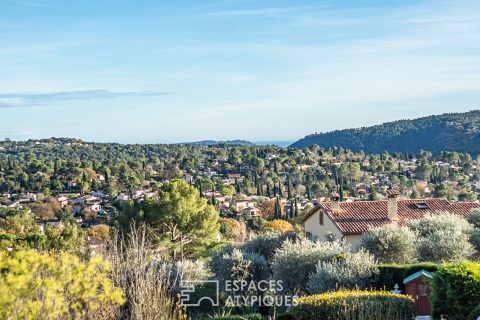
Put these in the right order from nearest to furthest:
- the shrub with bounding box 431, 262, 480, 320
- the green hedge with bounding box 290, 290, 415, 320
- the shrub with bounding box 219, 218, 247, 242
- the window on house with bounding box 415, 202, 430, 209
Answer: the shrub with bounding box 431, 262, 480, 320, the green hedge with bounding box 290, 290, 415, 320, the window on house with bounding box 415, 202, 430, 209, the shrub with bounding box 219, 218, 247, 242

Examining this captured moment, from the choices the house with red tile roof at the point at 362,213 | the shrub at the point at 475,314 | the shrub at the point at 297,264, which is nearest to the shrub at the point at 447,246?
the shrub at the point at 297,264

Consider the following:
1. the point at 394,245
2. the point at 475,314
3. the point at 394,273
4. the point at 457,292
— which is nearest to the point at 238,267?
the point at 394,273

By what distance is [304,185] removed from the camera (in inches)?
3034

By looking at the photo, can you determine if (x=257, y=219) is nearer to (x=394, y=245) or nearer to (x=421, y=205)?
(x=421, y=205)

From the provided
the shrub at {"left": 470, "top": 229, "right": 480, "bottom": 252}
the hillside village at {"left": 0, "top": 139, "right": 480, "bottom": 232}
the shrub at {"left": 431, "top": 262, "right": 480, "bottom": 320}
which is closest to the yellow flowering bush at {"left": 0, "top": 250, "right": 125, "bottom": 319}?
the shrub at {"left": 431, "top": 262, "right": 480, "bottom": 320}

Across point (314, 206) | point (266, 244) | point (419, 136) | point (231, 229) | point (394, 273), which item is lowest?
point (231, 229)

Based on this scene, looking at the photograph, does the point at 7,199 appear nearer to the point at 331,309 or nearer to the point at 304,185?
the point at 304,185

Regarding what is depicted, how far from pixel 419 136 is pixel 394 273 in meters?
115

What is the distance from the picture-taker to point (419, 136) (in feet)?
406

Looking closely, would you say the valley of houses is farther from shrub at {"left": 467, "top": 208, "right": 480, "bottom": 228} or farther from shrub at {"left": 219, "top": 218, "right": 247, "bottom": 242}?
shrub at {"left": 219, "top": 218, "right": 247, "bottom": 242}

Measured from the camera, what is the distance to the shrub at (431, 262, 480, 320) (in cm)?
884

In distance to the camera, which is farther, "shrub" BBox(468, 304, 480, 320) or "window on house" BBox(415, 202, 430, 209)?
"window on house" BBox(415, 202, 430, 209)

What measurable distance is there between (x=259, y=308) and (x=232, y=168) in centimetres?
7782

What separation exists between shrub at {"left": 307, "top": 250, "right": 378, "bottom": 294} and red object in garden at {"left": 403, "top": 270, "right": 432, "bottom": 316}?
117 cm
